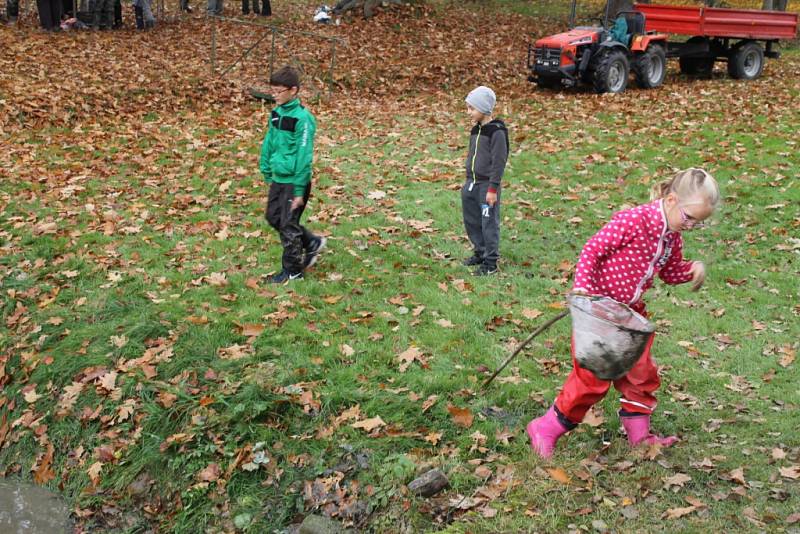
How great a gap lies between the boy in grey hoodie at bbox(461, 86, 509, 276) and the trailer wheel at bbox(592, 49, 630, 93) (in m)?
8.85

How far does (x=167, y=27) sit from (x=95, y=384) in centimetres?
1568

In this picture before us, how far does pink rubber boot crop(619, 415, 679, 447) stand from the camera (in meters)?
4.55

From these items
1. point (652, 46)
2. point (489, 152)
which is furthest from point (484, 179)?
point (652, 46)

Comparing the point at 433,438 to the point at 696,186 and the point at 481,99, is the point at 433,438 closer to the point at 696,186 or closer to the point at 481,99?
the point at 696,186

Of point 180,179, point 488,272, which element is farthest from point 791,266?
point 180,179

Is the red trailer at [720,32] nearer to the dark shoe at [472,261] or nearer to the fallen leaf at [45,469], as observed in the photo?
the dark shoe at [472,261]

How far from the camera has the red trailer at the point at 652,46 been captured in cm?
1533

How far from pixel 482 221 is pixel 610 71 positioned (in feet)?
30.4

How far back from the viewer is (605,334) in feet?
12.8

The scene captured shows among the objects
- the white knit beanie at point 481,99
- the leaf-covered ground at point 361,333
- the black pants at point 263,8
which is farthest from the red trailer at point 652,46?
the white knit beanie at point 481,99

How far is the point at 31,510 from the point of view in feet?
17.4

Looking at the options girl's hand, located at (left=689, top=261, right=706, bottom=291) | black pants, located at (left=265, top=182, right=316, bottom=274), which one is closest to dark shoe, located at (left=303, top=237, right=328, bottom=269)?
black pants, located at (left=265, top=182, right=316, bottom=274)

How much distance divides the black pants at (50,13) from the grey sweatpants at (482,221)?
13909 millimetres

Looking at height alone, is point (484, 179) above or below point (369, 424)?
above
